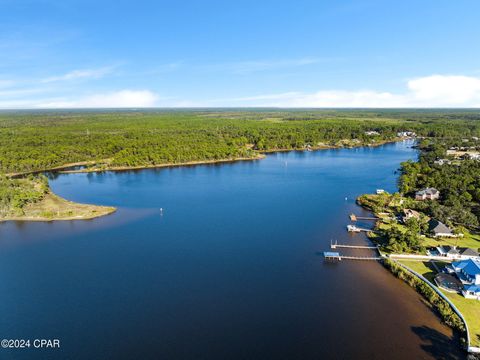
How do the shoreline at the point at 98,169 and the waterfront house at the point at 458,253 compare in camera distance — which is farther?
the shoreline at the point at 98,169

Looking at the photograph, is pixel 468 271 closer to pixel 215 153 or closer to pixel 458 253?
pixel 458 253

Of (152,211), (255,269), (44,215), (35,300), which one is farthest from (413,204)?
(44,215)

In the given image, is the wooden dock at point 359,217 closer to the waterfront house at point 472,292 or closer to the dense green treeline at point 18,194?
the waterfront house at point 472,292

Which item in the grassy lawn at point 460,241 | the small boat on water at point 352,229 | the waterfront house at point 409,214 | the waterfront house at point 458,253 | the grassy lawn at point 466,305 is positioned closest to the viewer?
the grassy lawn at point 466,305

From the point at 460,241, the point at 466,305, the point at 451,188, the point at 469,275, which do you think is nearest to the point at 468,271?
the point at 469,275

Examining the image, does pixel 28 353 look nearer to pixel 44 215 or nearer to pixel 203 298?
pixel 203 298

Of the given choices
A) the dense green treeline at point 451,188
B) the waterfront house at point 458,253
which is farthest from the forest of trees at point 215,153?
the waterfront house at point 458,253

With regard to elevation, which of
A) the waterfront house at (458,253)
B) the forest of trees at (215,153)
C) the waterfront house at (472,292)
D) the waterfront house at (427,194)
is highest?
the forest of trees at (215,153)

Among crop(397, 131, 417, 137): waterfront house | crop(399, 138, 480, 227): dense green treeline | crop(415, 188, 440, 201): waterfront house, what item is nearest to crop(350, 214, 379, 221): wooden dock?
crop(399, 138, 480, 227): dense green treeline

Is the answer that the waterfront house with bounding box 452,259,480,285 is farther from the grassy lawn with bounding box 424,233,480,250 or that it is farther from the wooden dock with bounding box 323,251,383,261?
the wooden dock with bounding box 323,251,383,261
